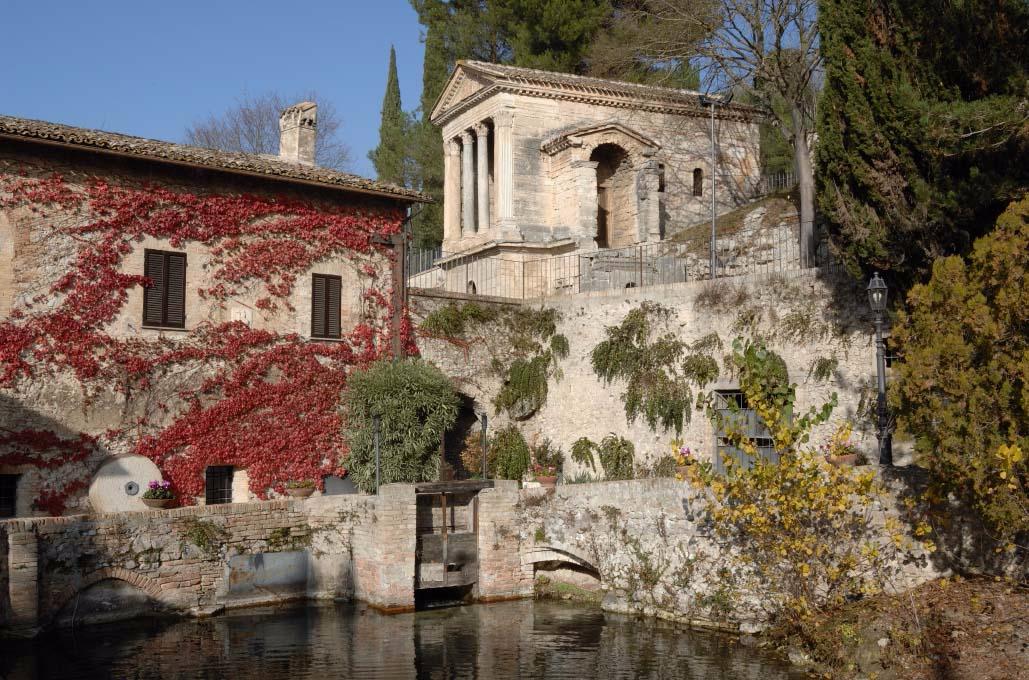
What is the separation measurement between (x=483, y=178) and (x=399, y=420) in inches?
627

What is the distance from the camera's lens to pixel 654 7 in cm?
2959

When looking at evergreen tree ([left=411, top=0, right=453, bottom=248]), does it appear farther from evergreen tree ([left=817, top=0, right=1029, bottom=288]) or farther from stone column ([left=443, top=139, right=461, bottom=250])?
evergreen tree ([left=817, top=0, right=1029, bottom=288])

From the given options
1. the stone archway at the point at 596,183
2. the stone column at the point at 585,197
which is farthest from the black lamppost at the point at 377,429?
the stone column at the point at 585,197

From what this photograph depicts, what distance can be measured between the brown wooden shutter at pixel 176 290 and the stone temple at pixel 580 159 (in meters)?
13.1

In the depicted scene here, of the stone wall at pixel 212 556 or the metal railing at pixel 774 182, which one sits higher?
the metal railing at pixel 774 182

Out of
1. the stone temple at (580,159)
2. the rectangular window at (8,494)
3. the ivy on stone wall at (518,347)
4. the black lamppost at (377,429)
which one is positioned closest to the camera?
the rectangular window at (8,494)

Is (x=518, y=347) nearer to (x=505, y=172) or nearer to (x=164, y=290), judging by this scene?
(x=164, y=290)

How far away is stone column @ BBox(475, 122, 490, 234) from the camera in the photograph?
3388 cm

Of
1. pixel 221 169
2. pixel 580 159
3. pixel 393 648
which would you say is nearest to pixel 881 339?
pixel 393 648

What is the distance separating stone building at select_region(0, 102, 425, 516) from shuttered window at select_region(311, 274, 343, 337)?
2 centimetres

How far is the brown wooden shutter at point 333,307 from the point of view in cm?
2188

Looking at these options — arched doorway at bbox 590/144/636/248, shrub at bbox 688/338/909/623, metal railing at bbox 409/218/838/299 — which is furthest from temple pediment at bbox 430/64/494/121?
shrub at bbox 688/338/909/623

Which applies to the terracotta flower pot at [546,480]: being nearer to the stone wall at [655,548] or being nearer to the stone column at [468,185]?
the stone wall at [655,548]

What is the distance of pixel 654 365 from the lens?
70.9ft
